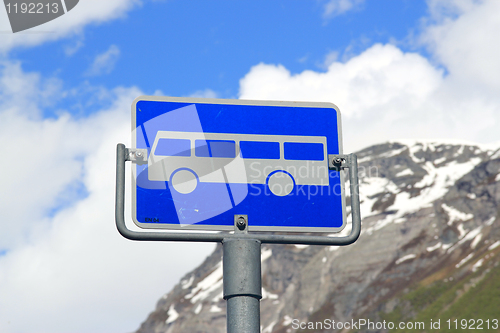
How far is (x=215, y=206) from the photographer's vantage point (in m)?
4.16

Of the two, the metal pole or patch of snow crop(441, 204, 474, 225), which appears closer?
the metal pole

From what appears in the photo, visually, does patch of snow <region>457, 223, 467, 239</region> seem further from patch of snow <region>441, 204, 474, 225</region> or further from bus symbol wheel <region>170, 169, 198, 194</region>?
bus symbol wheel <region>170, 169, 198, 194</region>

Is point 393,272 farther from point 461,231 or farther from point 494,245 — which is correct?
point 494,245

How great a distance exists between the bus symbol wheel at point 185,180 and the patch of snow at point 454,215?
175m

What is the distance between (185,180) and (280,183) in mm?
635

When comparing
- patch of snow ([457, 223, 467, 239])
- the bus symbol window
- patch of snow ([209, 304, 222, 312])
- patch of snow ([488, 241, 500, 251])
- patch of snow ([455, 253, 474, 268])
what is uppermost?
patch of snow ([457, 223, 467, 239])

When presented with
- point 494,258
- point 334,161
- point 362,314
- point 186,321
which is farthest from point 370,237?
point 334,161

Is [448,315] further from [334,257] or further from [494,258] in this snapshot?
[334,257]

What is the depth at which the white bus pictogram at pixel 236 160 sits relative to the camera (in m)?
4.22

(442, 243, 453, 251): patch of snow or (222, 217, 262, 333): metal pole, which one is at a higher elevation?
(442, 243, 453, 251): patch of snow

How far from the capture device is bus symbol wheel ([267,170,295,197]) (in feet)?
14.1

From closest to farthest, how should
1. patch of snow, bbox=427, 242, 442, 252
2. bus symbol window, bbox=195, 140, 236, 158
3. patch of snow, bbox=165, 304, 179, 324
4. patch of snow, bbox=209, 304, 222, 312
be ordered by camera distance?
bus symbol window, bbox=195, 140, 236, 158
patch of snow, bbox=427, 242, 442, 252
patch of snow, bbox=209, 304, 222, 312
patch of snow, bbox=165, 304, 179, 324

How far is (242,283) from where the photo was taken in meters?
3.96

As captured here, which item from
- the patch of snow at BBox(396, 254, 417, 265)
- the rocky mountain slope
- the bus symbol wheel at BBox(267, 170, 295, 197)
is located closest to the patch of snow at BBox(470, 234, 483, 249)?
the rocky mountain slope
